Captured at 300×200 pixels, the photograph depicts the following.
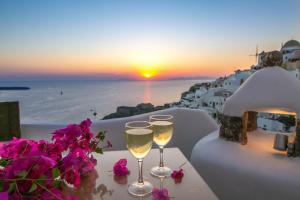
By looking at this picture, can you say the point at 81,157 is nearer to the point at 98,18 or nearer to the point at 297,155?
the point at 297,155

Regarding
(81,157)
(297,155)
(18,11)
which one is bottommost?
(297,155)

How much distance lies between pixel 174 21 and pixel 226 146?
2.52m

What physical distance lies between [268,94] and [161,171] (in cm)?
124

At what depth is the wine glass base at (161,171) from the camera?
36.4 inches

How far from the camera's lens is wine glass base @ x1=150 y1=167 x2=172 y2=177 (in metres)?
0.92

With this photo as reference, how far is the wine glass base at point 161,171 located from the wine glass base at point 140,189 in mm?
105

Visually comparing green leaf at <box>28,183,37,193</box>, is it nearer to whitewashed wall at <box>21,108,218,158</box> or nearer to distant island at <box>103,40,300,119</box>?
distant island at <box>103,40,300,119</box>

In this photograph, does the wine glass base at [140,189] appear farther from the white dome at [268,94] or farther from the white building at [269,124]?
the white building at [269,124]

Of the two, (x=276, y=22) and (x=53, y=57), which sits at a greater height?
(x=276, y=22)

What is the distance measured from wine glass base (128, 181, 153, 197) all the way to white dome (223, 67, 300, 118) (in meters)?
1.28

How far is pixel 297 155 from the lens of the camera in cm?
154

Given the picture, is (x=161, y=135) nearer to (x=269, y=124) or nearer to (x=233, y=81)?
(x=269, y=124)

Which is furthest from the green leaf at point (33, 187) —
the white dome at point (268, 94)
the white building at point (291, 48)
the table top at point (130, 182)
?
the white building at point (291, 48)

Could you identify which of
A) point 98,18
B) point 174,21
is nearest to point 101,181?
point 174,21
